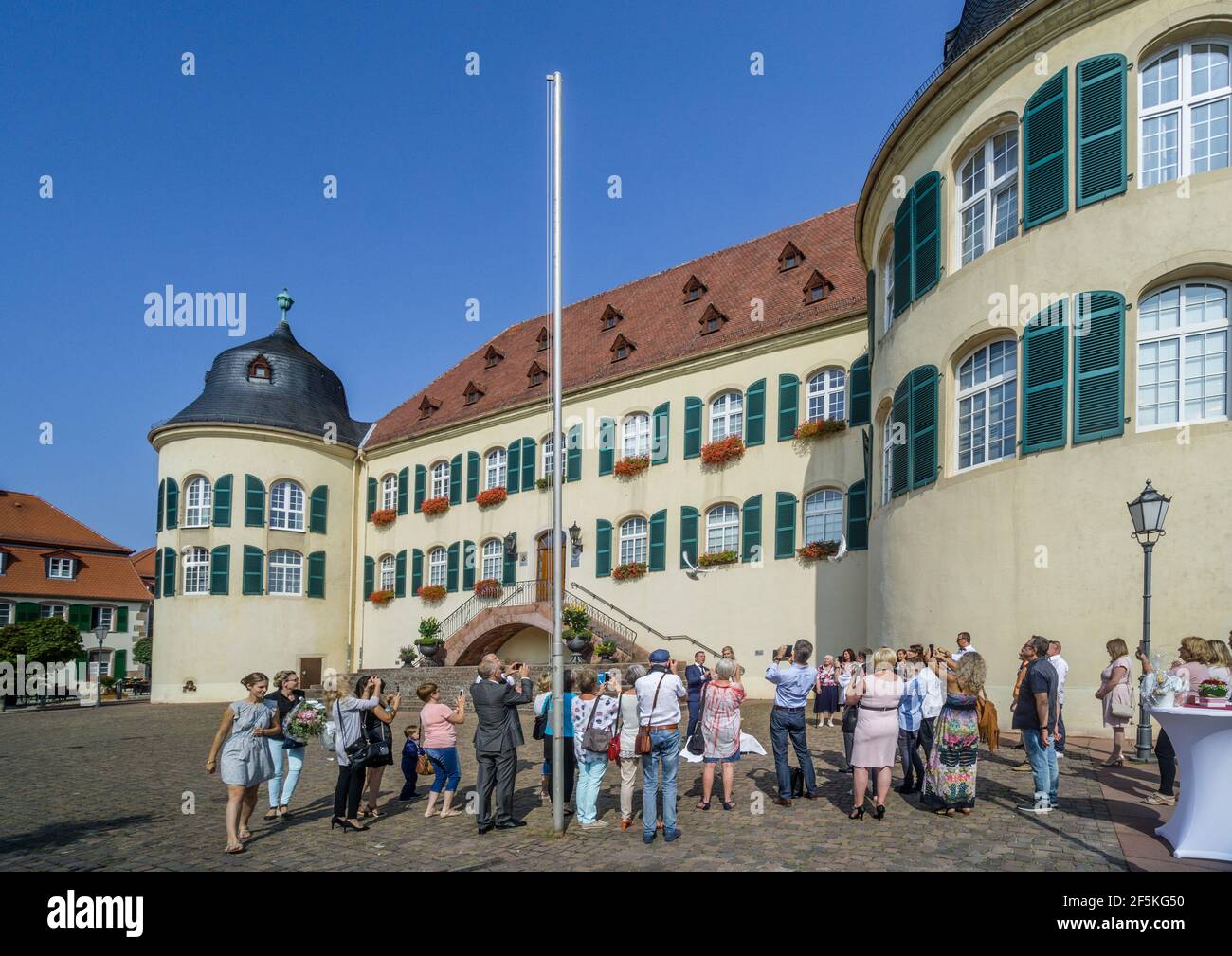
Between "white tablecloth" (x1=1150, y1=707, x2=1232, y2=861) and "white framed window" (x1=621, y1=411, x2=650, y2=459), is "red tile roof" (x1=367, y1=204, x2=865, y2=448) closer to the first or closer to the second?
"white framed window" (x1=621, y1=411, x2=650, y2=459)

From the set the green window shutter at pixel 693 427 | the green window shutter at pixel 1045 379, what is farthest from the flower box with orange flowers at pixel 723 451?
the green window shutter at pixel 1045 379

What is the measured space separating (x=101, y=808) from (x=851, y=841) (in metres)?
7.63

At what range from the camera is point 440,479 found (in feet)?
108

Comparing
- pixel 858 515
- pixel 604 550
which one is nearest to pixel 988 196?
pixel 858 515

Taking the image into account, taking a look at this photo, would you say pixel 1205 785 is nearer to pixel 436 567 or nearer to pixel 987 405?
pixel 987 405

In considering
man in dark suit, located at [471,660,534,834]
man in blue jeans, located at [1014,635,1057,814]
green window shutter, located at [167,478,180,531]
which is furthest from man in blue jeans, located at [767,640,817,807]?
green window shutter, located at [167,478,180,531]

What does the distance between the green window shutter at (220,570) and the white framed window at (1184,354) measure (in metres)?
27.6

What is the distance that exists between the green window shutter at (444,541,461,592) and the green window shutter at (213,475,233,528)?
23.9 ft

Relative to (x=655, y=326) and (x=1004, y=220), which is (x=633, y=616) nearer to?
(x=655, y=326)

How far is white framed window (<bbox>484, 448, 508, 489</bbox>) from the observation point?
3047 cm

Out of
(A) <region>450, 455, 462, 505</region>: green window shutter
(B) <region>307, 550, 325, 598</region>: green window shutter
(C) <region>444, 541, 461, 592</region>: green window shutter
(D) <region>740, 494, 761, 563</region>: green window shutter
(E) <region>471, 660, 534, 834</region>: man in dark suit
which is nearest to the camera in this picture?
(E) <region>471, 660, 534, 834</region>: man in dark suit

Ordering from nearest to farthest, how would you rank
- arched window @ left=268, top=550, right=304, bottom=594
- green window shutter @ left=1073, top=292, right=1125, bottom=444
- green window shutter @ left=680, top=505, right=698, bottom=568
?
green window shutter @ left=1073, top=292, right=1125, bottom=444 → green window shutter @ left=680, top=505, right=698, bottom=568 → arched window @ left=268, top=550, right=304, bottom=594

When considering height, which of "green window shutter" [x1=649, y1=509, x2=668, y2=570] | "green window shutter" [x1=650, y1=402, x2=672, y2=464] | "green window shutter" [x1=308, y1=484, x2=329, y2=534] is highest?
"green window shutter" [x1=650, y1=402, x2=672, y2=464]

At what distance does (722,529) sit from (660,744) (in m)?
16.0
